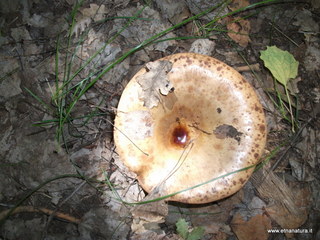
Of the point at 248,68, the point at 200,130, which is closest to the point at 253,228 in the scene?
the point at 200,130

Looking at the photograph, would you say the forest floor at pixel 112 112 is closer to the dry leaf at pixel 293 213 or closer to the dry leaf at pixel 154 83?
the dry leaf at pixel 293 213

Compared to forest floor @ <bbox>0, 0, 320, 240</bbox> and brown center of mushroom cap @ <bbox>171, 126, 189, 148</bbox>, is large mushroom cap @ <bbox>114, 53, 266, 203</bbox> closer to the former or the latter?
brown center of mushroom cap @ <bbox>171, 126, 189, 148</bbox>

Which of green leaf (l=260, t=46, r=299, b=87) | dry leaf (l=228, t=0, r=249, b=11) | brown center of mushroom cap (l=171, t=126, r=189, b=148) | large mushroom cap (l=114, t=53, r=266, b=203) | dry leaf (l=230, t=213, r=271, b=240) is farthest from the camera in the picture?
dry leaf (l=228, t=0, r=249, b=11)

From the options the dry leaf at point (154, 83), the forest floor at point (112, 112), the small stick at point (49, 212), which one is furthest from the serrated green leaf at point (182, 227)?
the dry leaf at point (154, 83)

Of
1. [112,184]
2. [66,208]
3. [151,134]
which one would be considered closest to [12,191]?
[66,208]

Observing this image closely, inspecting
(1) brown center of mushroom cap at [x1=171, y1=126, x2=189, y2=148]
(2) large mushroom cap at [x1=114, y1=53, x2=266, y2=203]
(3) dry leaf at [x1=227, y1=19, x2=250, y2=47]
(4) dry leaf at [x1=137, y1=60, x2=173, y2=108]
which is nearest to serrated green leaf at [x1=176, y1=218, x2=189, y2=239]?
(2) large mushroom cap at [x1=114, y1=53, x2=266, y2=203]

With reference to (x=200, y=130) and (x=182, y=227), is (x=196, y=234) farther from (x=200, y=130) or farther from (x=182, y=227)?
(x=200, y=130)
